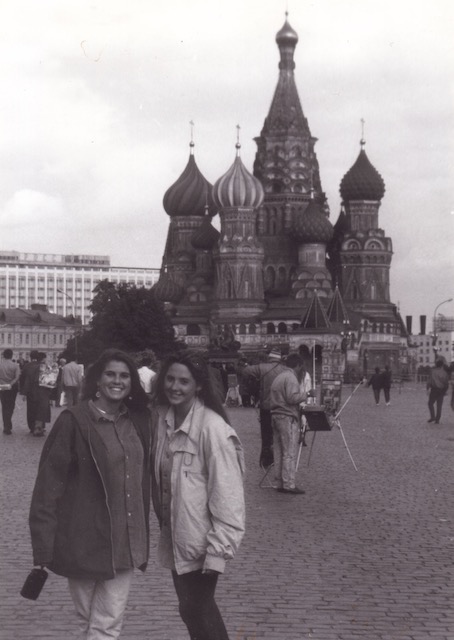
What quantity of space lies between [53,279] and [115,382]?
175 meters

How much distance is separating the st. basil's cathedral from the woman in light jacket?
90.2 m

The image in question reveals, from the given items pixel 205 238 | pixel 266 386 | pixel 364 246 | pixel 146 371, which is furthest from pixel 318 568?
pixel 205 238

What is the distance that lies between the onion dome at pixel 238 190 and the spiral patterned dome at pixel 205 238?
5.89 m

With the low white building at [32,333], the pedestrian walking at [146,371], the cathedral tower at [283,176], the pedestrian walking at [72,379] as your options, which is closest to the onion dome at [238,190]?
the cathedral tower at [283,176]

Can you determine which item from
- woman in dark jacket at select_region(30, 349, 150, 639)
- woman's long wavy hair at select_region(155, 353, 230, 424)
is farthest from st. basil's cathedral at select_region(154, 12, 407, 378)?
woman in dark jacket at select_region(30, 349, 150, 639)

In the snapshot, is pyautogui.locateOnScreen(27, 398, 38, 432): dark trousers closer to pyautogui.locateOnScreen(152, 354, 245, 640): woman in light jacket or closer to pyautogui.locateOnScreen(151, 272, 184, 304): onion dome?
pyautogui.locateOnScreen(152, 354, 245, 640): woman in light jacket

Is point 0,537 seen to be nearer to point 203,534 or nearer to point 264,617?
point 264,617

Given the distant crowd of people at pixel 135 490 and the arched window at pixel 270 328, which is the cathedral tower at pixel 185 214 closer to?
the arched window at pixel 270 328

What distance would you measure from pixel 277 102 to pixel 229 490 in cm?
10279

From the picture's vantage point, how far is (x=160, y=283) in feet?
365

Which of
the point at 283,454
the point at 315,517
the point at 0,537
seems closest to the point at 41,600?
the point at 0,537

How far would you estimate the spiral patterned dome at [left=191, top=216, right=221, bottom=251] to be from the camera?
355 feet

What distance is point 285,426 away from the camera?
43.8 ft

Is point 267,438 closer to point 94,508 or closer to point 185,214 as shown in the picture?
point 94,508
